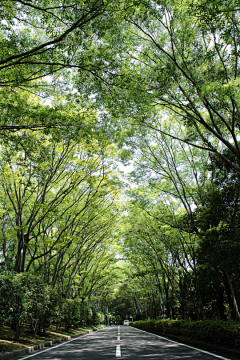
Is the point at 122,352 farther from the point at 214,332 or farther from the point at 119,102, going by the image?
the point at 119,102

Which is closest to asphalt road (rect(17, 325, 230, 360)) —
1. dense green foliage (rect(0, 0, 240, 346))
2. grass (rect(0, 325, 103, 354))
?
grass (rect(0, 325, 103, 354))

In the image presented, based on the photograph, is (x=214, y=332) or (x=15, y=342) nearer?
(x=214, y=332)

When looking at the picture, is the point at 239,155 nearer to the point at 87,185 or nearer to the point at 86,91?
the point at 86,91

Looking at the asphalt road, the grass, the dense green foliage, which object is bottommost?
the asphalt road

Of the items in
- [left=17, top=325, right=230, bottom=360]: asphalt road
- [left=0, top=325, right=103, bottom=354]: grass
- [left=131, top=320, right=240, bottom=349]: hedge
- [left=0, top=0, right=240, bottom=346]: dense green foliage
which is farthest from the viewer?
[left=0, top=325, right=103, bottom=354]: grass

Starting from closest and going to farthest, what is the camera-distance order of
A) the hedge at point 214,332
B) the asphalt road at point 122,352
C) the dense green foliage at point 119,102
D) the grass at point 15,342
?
the dense green foliage at point 119,102
the asphalt road at point 122,352
the hedge at point 214,332
the grass at point 15,342

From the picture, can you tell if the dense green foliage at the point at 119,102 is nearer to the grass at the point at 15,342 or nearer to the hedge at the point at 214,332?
the grass at the point at 15,342

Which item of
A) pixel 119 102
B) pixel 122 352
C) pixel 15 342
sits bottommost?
pixel 122 352

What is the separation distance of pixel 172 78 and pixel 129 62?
5.05ft

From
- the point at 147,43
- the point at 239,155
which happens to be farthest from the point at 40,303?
the point at 147,43

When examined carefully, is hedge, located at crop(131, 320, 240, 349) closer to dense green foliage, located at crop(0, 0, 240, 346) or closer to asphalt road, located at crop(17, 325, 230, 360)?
asphalt road, located at crop(17, 325, 230, 360)

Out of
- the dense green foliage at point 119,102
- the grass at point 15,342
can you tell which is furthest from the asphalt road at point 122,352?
the dense green foliage at point 119,102

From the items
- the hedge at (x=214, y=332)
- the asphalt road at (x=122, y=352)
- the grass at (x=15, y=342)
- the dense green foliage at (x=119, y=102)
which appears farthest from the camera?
the grass at (x=15, y=342)

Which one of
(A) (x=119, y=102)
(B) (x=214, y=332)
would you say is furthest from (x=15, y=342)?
(A) (x=119, y=102)
